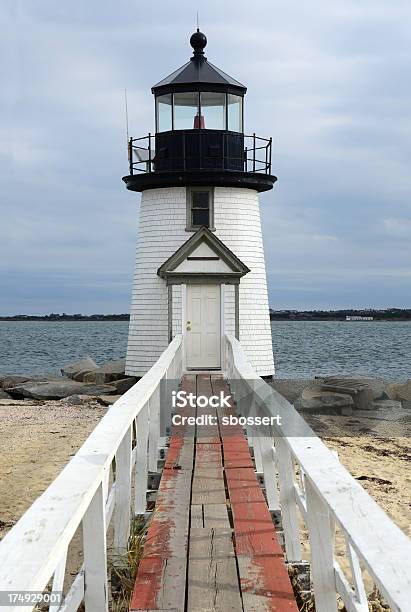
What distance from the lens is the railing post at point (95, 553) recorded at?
3537 millimetres

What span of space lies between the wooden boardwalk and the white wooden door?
32.9 ft

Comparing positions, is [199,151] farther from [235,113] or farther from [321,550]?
[321,550]

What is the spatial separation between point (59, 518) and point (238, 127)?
1656 centimetres

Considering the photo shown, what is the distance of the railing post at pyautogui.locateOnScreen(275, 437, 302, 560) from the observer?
5.18m

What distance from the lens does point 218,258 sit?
696 inches

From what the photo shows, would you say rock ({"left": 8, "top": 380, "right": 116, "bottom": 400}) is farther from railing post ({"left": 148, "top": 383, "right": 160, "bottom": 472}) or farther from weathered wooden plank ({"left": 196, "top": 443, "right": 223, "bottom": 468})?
railing post ({"left": 148, "top": 383, "right": 160, "bottom": 472})

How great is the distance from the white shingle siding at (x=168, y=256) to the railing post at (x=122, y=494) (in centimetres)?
1264

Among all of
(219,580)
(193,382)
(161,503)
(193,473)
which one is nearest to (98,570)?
(219,580)

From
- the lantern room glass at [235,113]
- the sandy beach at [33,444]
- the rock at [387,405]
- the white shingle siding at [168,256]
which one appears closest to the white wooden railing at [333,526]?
the sandy beach at [33,444]

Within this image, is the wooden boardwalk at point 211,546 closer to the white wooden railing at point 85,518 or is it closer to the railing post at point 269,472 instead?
the railing post at point 269,472

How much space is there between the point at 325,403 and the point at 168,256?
5.70 meters

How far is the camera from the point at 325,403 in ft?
66.5

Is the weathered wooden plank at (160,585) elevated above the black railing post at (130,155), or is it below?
below

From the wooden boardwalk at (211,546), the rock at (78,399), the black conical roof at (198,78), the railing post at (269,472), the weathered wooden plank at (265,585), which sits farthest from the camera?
the rock at (78,399)
